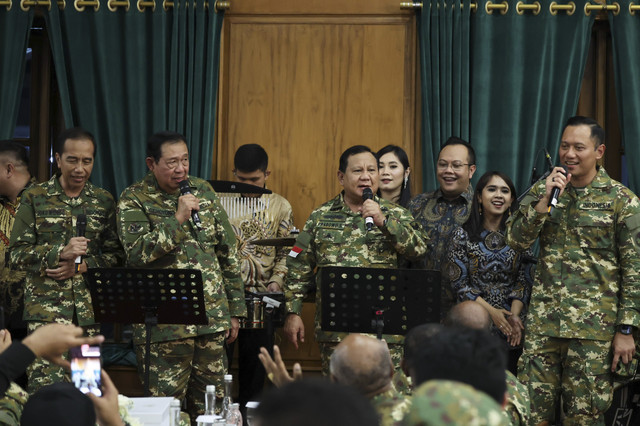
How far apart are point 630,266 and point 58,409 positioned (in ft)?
11.0

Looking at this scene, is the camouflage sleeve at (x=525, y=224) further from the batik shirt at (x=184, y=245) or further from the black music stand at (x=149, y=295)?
Result: the black music stand at (x=149, y=295)

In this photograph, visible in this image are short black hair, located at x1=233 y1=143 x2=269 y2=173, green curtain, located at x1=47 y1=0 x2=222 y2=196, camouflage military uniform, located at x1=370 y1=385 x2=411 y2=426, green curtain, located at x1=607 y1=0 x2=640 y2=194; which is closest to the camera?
camouflage military uniform, located at x1=370 y1=385 x2=411 y2=426

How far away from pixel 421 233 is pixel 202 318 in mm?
1331

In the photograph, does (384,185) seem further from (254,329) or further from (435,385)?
(435,385)

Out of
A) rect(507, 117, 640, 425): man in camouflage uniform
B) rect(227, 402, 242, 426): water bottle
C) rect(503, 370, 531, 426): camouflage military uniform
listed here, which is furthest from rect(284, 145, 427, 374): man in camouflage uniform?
rect(503, 370, 531, 426): camouflage military uniform

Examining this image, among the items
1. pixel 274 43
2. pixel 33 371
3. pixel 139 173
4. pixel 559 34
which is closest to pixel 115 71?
pixel 139 173

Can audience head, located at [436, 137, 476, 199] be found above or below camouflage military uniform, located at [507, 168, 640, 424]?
above

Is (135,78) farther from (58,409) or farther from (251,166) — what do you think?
(58,409)

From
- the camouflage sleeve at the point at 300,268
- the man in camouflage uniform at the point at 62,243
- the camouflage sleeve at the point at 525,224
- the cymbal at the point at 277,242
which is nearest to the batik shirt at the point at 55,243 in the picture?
the man in camouflage uniform at the point at 62,243

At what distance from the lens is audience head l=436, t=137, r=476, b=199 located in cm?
521

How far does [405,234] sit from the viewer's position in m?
4.66

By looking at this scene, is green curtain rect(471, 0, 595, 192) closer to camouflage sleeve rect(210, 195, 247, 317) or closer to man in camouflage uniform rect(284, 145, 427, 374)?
man in camouflage uniform rect(284, 145, 427, 374)

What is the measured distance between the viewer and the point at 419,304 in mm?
4234

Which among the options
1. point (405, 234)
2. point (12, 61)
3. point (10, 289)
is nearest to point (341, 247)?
point (405, 234)
